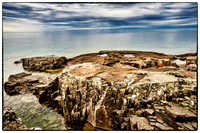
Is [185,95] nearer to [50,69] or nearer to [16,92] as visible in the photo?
[16,92]

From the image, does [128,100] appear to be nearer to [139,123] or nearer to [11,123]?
[139,123]

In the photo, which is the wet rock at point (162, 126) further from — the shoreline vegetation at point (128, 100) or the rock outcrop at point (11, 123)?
the rock outcrop at point (11, 123)

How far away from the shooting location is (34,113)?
32.0 ft

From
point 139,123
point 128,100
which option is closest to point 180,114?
point 139,123

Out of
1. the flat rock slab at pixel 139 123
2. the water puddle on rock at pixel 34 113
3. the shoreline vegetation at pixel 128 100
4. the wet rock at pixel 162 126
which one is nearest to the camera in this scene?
the wet rock at pixel 162 126

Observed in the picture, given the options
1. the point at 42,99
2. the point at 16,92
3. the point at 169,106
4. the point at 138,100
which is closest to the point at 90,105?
the point at 138,100

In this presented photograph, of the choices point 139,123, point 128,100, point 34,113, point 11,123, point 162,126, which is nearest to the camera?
point 162,126

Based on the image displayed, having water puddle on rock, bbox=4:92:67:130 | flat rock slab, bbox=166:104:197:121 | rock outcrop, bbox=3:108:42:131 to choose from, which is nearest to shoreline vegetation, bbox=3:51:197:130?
flat rock slab, bbox=166:104:197:121

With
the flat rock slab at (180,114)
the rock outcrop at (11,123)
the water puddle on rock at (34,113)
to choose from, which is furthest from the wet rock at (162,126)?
the rock outcrop at (11,123)

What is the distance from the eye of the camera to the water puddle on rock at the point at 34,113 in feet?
27.3

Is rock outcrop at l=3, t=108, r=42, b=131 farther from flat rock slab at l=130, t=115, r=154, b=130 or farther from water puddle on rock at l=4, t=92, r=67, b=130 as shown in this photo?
flat rock slab at l=130, t=115, r=154, b=130

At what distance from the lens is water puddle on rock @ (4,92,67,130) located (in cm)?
832

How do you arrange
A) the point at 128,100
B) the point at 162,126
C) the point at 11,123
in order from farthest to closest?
the point at 11,123
the point at 128,100
the point at 162,126

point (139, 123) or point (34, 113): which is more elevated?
point (139, 123)
